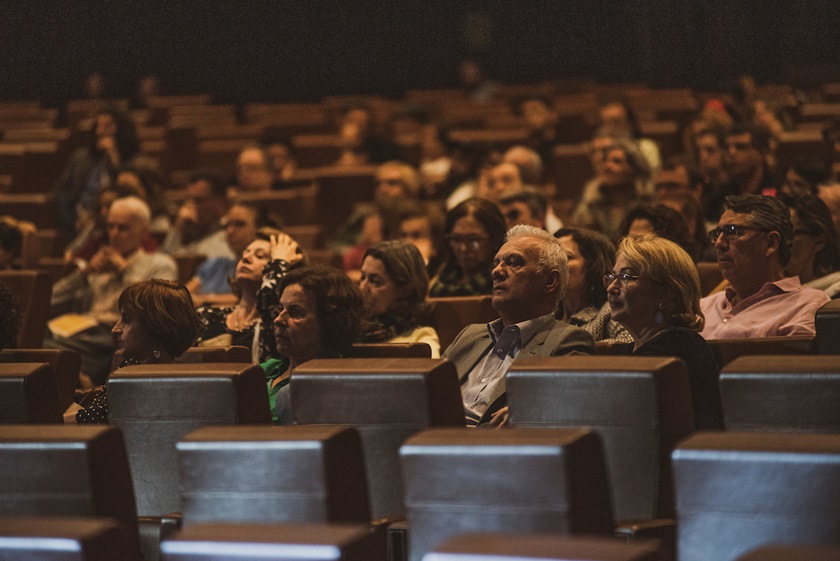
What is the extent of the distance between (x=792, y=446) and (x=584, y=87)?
545 cm

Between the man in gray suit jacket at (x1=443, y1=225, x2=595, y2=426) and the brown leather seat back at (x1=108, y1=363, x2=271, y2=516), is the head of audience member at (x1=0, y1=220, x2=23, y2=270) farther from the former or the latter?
the brown leather seat back at (x1=108, y1=363, x2=271, y2=516)

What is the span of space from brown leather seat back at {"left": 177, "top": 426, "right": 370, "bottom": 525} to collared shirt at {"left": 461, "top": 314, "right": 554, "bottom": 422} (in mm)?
509

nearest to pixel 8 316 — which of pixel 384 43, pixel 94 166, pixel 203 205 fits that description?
pixel 203 205

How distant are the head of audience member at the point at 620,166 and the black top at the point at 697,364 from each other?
1.81 metres

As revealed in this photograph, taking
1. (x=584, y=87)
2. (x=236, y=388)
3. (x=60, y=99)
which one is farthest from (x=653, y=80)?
(x=236, y=388)

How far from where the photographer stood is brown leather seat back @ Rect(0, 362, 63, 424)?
1476 mm

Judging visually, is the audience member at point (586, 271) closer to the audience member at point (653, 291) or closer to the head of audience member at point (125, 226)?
the audience member at point (653, 291)

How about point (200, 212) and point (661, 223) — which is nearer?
point (661, 223)

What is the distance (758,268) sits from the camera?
190 cm

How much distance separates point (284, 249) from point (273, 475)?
115cm

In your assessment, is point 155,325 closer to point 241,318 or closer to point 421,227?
point 241,318

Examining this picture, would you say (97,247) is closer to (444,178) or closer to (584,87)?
(444,178)

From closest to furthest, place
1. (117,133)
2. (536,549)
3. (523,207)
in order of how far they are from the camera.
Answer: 1. (536,549)
2. (523,207)
3. (117,133)

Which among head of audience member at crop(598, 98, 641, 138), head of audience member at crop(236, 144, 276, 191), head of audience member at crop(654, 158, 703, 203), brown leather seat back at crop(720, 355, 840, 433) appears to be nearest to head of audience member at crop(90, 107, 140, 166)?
head of audience member at crop(236, 144, 276, 191)
